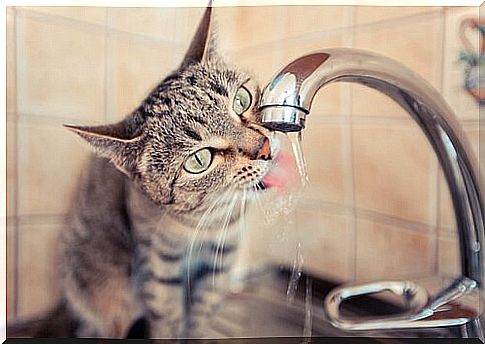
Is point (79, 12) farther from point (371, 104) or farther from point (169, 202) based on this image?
point (371, 104)

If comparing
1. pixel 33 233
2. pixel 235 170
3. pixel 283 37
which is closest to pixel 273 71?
pixel 283 37

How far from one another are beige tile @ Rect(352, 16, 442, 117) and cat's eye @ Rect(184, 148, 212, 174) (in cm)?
25

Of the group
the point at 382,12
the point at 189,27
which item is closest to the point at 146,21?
the point at 189,27

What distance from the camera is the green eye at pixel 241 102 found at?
0.99 metres

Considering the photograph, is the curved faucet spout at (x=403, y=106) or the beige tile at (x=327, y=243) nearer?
the curved faucet spout at (x=403, y=106)

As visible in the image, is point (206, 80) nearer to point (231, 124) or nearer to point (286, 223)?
point (231, 124)

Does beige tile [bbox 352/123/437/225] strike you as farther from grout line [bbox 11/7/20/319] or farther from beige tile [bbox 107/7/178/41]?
grout line [bbox 11/7/20/319]

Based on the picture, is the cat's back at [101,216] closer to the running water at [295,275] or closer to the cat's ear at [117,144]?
the cat's ear at [117,144]

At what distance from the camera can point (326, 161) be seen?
1.00 m

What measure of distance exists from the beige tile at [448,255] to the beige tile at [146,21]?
1.79 feet

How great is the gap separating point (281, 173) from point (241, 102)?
130 mm

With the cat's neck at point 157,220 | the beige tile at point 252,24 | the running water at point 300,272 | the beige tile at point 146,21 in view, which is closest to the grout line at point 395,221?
the running water at point 300,272

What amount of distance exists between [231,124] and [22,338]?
1.59 feet
